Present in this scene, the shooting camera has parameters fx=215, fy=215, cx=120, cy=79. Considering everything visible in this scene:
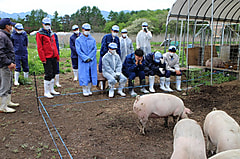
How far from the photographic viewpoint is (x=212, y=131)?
129 inches

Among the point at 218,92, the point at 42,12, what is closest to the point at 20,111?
the point at 218,92

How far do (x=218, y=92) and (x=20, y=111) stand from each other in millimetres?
6170

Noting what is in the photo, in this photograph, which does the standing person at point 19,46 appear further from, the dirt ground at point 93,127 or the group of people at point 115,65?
the group of people at point 115,65

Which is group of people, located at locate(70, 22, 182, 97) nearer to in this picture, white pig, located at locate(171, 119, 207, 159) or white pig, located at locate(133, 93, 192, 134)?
white pig, located at locate(133, 93, 192, 134)

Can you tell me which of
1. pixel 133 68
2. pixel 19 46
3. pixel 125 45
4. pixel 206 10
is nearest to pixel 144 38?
pixel 125 45

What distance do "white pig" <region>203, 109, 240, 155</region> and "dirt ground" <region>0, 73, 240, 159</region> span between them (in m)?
0.87

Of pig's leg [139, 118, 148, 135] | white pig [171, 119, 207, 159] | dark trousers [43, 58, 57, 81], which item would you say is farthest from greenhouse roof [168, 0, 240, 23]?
white pig [171, 119, 207, 159]

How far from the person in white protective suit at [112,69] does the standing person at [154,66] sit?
3.40ft

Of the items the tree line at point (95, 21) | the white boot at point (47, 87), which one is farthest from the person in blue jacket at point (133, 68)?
the tree line at point (95, 21)

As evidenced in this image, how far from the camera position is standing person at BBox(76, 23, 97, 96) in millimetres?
7059

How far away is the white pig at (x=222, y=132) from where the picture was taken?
9.48 feet

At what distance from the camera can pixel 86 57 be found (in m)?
7.01

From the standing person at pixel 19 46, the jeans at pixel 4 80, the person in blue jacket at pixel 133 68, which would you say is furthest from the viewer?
the standing person at pixel 19 46

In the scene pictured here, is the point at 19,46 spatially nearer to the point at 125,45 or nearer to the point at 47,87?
the point at 47,87
